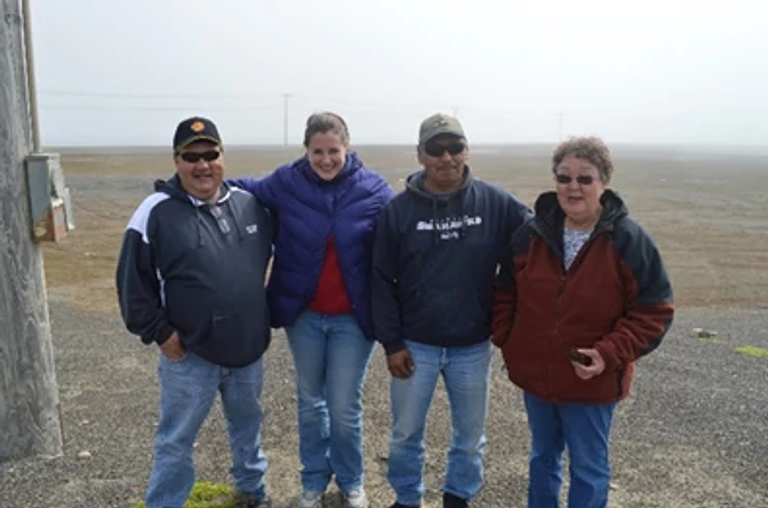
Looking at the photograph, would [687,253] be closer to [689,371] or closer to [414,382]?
[689,371]

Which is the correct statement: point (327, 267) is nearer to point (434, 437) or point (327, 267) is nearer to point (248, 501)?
point (248, 501)

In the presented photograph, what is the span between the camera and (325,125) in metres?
4.14

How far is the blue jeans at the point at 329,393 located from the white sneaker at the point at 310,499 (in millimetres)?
31

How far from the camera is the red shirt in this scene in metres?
4.26

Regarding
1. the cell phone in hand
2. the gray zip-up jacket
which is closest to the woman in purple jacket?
the gray zip-up jacket

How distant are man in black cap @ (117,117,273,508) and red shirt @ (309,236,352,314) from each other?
0.36 meters

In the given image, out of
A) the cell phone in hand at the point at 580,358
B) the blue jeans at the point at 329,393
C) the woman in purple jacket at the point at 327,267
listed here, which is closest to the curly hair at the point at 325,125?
the woman in purple jacket at the point at 327,267

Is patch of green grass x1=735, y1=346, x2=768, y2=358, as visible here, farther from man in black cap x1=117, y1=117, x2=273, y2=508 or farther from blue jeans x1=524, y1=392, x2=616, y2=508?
man in black cap x1=117, y1=117, x2=273, y2=508

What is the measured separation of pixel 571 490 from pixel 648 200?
35504 millimetres

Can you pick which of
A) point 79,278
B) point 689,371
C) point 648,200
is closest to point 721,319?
point 689,371

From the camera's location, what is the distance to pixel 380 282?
4.17m

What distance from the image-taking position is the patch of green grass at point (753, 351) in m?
A: 9.48

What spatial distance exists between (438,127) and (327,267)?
1080mm

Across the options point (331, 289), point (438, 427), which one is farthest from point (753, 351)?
point (331, 289)
